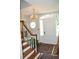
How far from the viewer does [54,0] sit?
4449 millimetres
